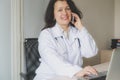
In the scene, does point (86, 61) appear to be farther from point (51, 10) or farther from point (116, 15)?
point (51, 10)

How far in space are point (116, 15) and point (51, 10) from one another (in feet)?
6.77

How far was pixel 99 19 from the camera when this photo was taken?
3.61 metres

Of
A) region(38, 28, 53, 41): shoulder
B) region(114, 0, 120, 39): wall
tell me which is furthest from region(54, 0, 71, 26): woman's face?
region(114, 0, 120, 39): wall

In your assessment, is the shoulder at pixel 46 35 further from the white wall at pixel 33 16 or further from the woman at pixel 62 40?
the white wall at pixel 33 16

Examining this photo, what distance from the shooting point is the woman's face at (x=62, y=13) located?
2031 millimetres

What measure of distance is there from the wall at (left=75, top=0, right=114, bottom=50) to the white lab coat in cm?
123

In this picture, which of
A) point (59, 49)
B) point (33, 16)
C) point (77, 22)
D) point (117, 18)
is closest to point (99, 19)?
point (117, 18)

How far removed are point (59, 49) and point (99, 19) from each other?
73.4 inches

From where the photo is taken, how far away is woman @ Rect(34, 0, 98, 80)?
1.81 metres

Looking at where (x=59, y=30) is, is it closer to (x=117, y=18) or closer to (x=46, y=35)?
(x=46, y=35)

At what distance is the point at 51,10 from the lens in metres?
2.14
